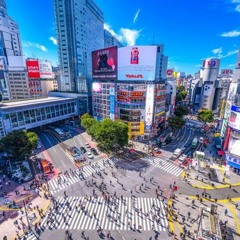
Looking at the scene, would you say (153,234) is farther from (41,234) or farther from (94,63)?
(94,63)

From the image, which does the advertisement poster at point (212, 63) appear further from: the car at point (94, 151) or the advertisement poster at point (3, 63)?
the advertisement poster at point (3, 63)

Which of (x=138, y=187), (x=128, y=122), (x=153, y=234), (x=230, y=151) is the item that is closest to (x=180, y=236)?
(x=153, y=234)

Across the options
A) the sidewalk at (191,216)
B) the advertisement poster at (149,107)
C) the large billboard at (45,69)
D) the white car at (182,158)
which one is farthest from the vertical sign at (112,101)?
the large billboard at (45,69)

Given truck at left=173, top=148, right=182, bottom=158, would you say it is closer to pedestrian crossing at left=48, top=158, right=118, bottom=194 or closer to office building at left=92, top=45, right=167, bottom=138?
office building at left=92, top=45, right=167, bottom=138

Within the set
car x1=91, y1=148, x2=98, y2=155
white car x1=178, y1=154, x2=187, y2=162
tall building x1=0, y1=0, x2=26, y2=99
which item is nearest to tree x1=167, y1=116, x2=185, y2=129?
white car x1=178, y1=154, x2=187, y2=162

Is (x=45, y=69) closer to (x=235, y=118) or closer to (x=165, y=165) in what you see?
(x=165, y=165)

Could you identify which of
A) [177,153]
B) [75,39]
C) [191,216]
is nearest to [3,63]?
[75,39]
